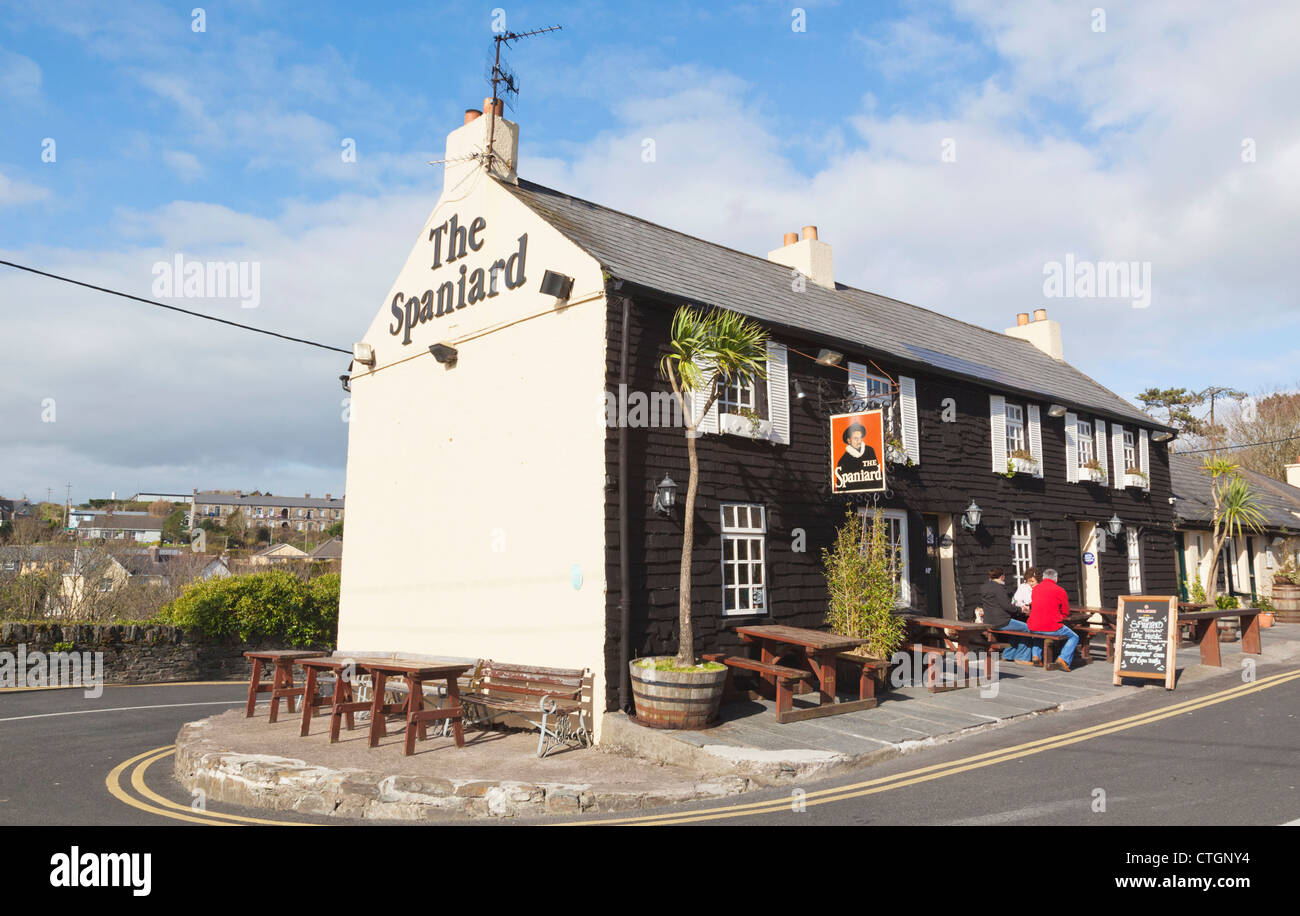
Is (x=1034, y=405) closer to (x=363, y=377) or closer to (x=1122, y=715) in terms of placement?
(x=1122, y=715)

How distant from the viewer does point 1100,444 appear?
67.6 ft

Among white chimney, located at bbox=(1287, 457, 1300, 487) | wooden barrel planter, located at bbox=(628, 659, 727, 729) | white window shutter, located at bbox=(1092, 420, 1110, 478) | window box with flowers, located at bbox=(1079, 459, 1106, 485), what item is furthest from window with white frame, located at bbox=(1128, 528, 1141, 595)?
white chimney, located at bbox=(1287, 457, 1300, 487)

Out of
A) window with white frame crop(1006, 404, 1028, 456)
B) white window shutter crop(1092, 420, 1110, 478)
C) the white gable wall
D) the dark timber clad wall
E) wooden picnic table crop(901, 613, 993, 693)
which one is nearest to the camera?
the dark timber clad wall

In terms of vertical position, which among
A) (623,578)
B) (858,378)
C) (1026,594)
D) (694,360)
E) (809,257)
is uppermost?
(809,257)

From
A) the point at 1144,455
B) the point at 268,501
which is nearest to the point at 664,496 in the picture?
the point at 1144,455

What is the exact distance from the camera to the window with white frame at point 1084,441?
19.9 meters

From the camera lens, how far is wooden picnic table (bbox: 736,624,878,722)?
Answer: 1016 centimetres

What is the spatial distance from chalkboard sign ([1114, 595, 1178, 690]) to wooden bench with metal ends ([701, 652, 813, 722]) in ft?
16.3

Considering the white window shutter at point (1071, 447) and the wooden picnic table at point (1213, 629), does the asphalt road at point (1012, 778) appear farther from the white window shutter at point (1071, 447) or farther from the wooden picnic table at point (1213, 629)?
the white window shutter at point (1071, 447)

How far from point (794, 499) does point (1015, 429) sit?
304 inches

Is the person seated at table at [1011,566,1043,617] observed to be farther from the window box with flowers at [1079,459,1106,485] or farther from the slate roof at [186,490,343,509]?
the slate roof at [186,490,343,509]

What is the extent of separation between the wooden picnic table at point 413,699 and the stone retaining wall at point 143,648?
30.1ft

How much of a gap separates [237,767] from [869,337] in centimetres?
1193

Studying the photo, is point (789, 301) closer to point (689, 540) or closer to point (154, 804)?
point (689, 540)
